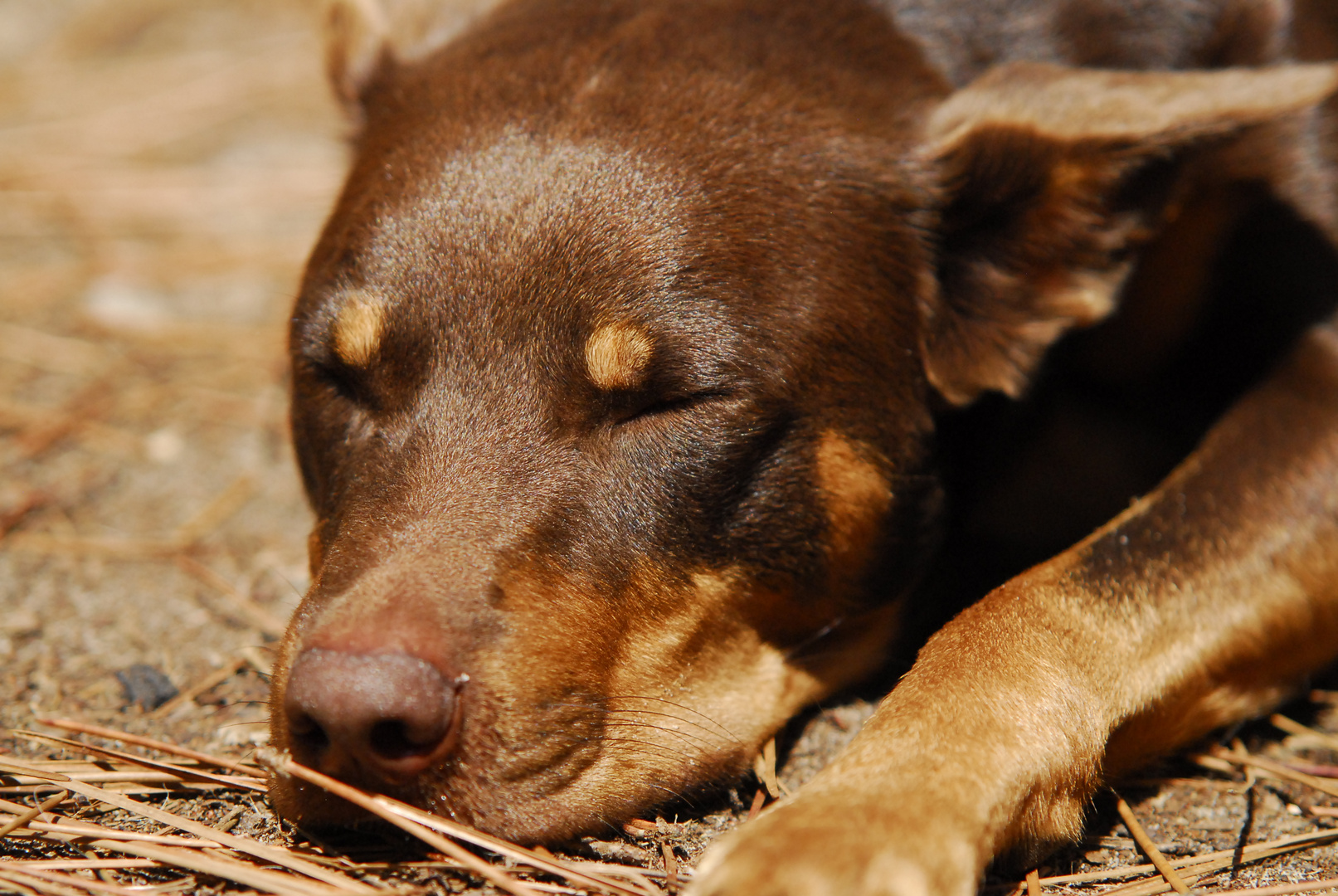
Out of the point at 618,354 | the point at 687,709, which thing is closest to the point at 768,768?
the point at 687,709

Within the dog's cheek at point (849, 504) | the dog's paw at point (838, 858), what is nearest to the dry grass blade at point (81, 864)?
the dog's paw at point (838, 858)

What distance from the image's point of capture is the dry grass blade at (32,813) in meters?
2.25

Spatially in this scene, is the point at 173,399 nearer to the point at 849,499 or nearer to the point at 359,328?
the point at 359,328

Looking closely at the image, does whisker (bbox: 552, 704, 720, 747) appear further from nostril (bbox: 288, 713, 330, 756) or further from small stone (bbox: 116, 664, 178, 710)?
small stone (bbox: 116, 664, 178, 710)

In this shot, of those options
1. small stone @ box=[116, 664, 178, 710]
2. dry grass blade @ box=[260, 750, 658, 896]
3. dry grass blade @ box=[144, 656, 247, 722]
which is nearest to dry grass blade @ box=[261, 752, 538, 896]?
dry grass blade @ box=[260, 750, 658, 896]

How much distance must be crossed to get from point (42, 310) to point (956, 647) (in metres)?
4.38

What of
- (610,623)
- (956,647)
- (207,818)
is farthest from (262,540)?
(956,647)

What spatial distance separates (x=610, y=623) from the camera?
2.38m

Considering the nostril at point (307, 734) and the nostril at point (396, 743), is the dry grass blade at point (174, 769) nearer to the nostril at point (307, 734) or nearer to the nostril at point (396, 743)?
the nostril at point (307, 734)

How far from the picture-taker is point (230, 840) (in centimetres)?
222

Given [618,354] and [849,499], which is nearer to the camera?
[618,354]

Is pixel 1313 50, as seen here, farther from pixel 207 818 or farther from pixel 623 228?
pixel 207 818

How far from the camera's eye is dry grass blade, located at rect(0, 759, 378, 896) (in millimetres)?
2113

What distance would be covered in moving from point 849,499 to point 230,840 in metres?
1.42
